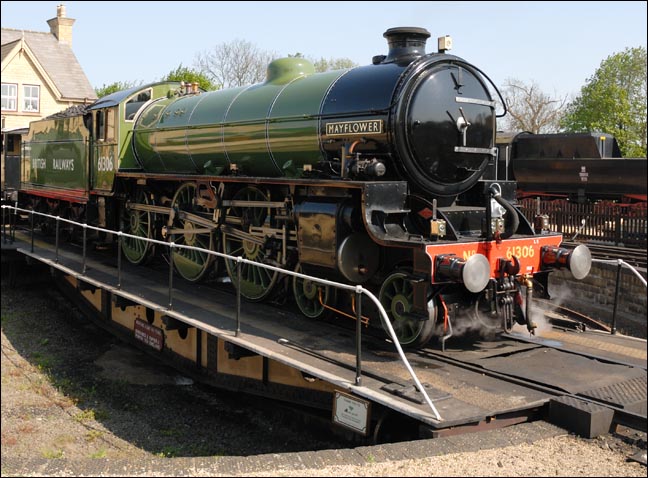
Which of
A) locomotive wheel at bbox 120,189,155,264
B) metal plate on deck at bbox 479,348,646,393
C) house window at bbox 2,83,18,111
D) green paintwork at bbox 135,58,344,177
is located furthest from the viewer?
house window at bbox 2,83,18,111

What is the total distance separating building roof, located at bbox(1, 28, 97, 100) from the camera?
122 ft

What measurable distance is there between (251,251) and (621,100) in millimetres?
22463

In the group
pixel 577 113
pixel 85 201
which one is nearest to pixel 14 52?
pixel 85 201

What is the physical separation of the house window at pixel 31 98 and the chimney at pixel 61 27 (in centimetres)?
655

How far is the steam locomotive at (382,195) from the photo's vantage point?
6852 millimetres

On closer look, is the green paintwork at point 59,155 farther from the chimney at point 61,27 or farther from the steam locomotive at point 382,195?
the chimney at point 61,27

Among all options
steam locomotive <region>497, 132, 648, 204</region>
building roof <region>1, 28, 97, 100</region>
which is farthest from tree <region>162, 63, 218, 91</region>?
steam locomotive <region>497, 132, 648, 204</region>

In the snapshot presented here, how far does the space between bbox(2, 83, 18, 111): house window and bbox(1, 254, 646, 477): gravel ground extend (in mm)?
24922

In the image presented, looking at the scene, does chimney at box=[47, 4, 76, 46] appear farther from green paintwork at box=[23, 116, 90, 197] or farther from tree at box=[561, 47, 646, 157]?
tree at box=[561, 47, 646, 157]

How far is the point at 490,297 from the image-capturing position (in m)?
6.91

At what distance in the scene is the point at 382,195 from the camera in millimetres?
6855

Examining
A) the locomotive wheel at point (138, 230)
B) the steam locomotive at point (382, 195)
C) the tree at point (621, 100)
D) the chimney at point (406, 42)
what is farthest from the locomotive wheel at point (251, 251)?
the tree at point (621, 100)

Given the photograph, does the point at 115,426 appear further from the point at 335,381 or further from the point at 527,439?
the point at 527,439

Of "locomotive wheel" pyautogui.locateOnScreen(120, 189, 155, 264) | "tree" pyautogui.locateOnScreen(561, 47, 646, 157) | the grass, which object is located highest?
"tree" pyautogui.locateOnScreen(561, 47, 646, 157)
